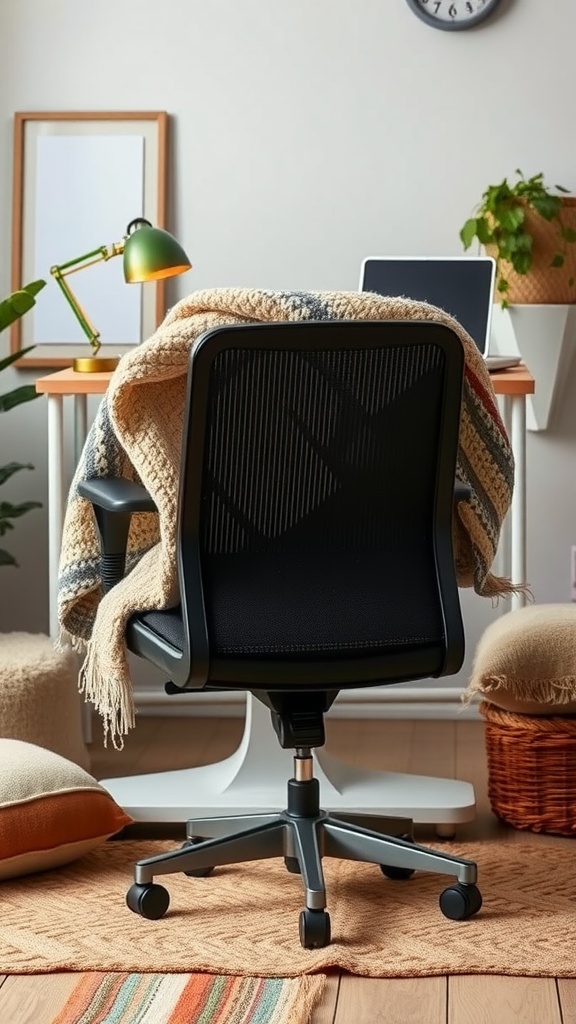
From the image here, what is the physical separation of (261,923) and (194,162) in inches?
75.5

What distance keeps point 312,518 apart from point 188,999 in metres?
0.64

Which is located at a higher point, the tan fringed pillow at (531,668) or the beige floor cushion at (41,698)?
the tan fringed pillow at (531,668)

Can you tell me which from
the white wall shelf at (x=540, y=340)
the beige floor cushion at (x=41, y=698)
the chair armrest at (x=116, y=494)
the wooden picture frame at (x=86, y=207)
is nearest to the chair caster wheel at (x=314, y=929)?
the chair armrest at (x=116, y=494)

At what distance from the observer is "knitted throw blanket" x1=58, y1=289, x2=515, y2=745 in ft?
6.46

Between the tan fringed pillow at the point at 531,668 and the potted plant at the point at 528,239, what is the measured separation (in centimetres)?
92

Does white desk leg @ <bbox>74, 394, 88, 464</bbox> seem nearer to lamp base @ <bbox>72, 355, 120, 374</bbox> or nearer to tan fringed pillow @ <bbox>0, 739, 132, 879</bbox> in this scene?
lamp base @ <bbox>72, 355, 120, 374</bbox>

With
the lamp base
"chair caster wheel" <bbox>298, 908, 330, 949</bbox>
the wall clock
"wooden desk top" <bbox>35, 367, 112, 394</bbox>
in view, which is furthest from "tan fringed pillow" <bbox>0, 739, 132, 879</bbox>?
the wall clock

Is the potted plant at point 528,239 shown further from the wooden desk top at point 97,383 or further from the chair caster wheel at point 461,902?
the chair caster wheel at point 461,902

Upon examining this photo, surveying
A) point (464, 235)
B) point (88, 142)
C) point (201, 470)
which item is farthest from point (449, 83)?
point (201, 470)

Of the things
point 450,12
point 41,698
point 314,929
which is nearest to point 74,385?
point 41,698

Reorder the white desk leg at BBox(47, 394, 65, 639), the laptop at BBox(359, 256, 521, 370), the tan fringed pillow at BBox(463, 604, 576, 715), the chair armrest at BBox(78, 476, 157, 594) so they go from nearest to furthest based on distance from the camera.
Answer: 1. the chair armrest at BBox(78, 476, 157, 594)
2. the tan fringed pillow at BBox(463, 604, 576, 715)
3. the white desk leg at BBox(47, 394, 65, 639)
4. the laptop at BBox(359, 256, 521, 370)

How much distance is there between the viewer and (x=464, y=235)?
10.4 ft

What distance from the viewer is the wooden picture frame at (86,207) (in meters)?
3.37

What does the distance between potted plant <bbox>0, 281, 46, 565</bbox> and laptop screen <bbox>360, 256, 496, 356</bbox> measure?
698mm
